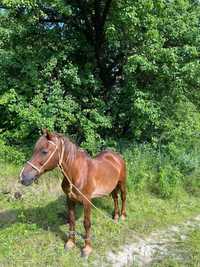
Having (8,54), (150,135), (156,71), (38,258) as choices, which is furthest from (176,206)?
(8,54)

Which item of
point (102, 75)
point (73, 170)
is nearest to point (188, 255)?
point (73, 170)

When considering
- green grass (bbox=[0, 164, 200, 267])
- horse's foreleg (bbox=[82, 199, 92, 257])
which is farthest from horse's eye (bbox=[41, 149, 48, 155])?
green grass (bbox=[0, 164, 200, 267])

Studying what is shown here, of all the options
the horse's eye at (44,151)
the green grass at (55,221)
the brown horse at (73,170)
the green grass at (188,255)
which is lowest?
the green grass at (188,255)

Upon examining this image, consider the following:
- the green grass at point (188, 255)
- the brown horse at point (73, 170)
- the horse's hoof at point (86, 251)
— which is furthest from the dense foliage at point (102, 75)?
the horse's hoof at point (86, 251)

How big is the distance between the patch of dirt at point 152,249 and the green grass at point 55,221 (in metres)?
0.14

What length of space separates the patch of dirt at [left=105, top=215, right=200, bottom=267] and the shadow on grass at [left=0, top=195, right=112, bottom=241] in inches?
36.6

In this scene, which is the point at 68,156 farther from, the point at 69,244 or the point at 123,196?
the point at 123,196

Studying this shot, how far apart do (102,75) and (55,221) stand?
4607 mm

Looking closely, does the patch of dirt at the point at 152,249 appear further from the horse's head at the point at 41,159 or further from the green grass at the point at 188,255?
the horse's head at the point at 41,159

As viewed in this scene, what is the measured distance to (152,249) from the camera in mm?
6121

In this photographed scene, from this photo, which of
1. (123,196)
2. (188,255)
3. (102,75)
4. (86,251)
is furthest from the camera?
(102,75)

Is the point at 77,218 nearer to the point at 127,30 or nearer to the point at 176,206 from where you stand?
the point at 176,206

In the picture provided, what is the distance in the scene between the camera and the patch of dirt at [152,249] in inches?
225

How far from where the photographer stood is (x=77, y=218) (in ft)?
22.4
